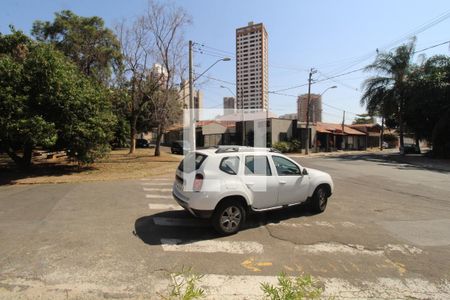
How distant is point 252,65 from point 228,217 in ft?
93.3

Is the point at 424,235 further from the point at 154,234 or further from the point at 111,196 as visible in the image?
the point at 111,196

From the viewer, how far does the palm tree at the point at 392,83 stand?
3494 centimetres

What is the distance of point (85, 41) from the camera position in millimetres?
29812

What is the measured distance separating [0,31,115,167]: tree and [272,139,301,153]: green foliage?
77.7 ft

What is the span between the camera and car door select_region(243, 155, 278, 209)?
21.2 ft

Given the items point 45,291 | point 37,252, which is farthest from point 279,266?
point 37,252

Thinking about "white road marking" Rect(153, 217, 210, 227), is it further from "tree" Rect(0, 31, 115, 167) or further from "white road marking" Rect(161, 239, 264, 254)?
"tree" Rect(0, 31, 115, 167)

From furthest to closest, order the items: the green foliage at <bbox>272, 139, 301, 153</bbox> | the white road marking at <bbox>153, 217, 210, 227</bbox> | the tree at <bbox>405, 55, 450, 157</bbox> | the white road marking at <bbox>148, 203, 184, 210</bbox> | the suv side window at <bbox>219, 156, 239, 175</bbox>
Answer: the green foliage at <bbox>272, 139, 301, 153</bbox>
the tree at <bbox>405, 55, 450, 157</bbox>
the white road marking at <bbox>148, 203, 184, 210</bbox>
the white road marking at <bbox>153, 217, 210, 227</bbox>
the suv side window at <bbox>219, 156, 239, 175</bbox>


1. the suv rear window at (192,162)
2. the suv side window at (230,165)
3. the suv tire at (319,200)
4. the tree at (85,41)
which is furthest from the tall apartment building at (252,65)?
the suv side window at (230,165)

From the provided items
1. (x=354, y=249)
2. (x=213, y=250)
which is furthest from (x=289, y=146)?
(x=213, y=250)

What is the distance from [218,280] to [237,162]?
263cm

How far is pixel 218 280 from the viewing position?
4.34 meters

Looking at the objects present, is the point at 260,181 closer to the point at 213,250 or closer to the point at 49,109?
the point at 213,250

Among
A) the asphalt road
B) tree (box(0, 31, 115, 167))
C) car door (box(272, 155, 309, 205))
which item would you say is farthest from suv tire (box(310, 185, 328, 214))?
tree (box(0, 31, 115, 167))
